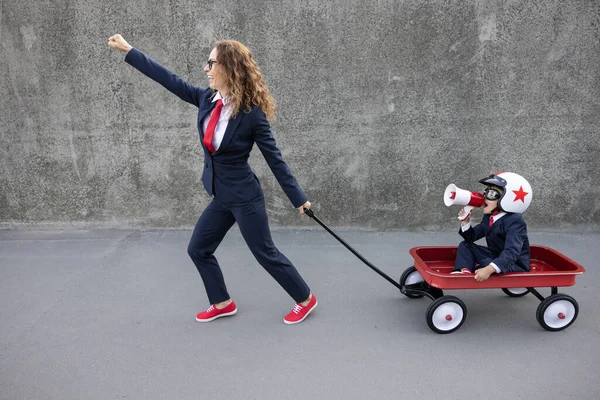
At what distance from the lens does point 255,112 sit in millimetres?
2721

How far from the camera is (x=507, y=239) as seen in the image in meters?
2.90

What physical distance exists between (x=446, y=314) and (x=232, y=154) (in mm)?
1726

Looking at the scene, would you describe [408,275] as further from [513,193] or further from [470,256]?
[513,193]

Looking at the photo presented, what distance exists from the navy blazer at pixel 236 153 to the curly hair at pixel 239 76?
0.06 meters

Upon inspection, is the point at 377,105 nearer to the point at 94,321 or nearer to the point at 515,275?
the point at 515,275

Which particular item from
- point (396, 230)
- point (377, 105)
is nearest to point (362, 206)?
point (396, 230)

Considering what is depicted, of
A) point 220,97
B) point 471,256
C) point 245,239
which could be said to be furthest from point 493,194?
point 220,97

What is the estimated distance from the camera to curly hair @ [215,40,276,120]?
263 centimetres

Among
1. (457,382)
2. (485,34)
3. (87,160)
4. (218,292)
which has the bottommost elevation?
(457,382)

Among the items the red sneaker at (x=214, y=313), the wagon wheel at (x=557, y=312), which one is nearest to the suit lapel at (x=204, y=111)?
the red sneaker at (x=214, y=313)

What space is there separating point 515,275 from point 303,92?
2535mm

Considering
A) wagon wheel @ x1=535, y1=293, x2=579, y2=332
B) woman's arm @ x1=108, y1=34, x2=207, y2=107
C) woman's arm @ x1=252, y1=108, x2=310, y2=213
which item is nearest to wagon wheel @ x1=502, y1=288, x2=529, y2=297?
wagon wheel @ x1=535, y1=293, x2=579, y2=332

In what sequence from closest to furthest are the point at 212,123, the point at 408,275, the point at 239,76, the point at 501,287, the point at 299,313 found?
the point at 239,76, the point at 212,123, the point at 501,287, the point at 299,313, the point at 408,275

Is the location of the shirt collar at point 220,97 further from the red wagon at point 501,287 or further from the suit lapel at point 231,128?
the red wagon at point 501,287
